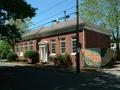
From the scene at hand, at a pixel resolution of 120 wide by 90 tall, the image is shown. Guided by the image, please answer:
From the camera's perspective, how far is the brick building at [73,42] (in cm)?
3403

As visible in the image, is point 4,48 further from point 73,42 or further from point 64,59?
point 73,42

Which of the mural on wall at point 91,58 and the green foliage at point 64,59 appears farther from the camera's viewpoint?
the green foliage at point 64,59

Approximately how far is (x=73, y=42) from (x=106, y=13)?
48.0 ft

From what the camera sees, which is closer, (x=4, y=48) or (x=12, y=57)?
(x=12, y=57)

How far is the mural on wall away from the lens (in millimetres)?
32719

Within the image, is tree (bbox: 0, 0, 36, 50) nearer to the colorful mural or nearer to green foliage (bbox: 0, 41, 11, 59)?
the colorful mural

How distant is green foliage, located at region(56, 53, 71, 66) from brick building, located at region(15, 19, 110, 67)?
20.5 inches

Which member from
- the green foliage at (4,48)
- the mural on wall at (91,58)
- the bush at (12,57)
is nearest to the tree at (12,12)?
the mural on wall at (91,58)

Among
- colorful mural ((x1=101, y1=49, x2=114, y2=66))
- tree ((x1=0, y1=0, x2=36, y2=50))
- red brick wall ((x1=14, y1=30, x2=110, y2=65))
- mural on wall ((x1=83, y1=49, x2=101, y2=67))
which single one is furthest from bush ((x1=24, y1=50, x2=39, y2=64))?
tree ((x1=0, y1=0, x2=36, y2=50))

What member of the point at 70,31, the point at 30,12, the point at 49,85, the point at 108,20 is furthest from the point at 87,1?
the point at 49,85

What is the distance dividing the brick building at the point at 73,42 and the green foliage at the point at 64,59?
20.5 inches

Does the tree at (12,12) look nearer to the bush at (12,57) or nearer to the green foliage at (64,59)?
the green foliage at (64,59)

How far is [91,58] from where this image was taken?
3353 centimetres

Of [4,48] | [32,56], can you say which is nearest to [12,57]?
[32,56]
